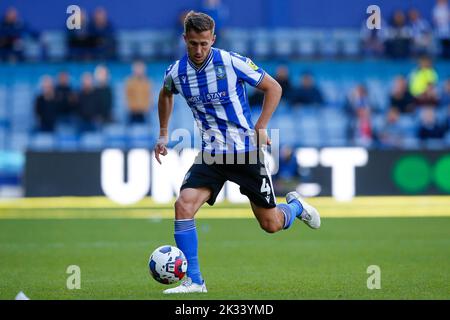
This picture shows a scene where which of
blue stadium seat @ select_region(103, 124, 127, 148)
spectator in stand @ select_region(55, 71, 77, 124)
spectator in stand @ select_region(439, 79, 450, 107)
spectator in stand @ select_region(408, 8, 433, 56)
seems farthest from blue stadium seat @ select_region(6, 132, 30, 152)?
spectator in stand @ select_region(439, 79, 450, 107)

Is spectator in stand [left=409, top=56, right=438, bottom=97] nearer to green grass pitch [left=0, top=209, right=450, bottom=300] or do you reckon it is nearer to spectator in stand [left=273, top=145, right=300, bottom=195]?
spectator in stand [left=273, top=145, right=300, bottom=195]

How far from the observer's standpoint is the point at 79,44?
22.8 metres

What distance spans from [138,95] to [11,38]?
3362mm

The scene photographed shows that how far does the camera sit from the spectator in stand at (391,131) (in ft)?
68.4

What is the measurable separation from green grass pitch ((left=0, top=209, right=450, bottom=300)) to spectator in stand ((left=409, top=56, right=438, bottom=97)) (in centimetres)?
732

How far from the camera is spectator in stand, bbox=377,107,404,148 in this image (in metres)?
20.8

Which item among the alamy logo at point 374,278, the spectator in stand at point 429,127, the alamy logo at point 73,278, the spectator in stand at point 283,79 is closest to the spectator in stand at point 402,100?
the spectator in stand at point 429,127

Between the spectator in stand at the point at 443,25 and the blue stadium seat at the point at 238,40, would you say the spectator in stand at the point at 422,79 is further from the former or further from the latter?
the blue stadium seat at the point at 238,40

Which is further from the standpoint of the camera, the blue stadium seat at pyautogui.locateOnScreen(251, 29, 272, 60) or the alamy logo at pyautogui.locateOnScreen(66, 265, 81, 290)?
the blue stadium seat at pyautogui.locateOnScreen(251, 29, 272, 60)

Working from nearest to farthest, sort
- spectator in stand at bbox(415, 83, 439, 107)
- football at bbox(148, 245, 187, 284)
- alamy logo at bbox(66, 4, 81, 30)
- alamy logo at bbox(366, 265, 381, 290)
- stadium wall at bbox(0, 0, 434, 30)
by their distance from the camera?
football at bbox(148, 245, 187, 284) → alamy logo at bbox(366, 265, 381, 290) → alamy logo at bbox(66, 4, 81, 30) → spectator in stand at bbox(415, 83, 439, 107) → stadium wall at bbox(0, 0, 434, 30)

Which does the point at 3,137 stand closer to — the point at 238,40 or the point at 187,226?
the point at 238,40

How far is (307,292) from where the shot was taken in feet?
25.1

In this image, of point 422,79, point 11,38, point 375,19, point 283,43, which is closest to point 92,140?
point 11,38
